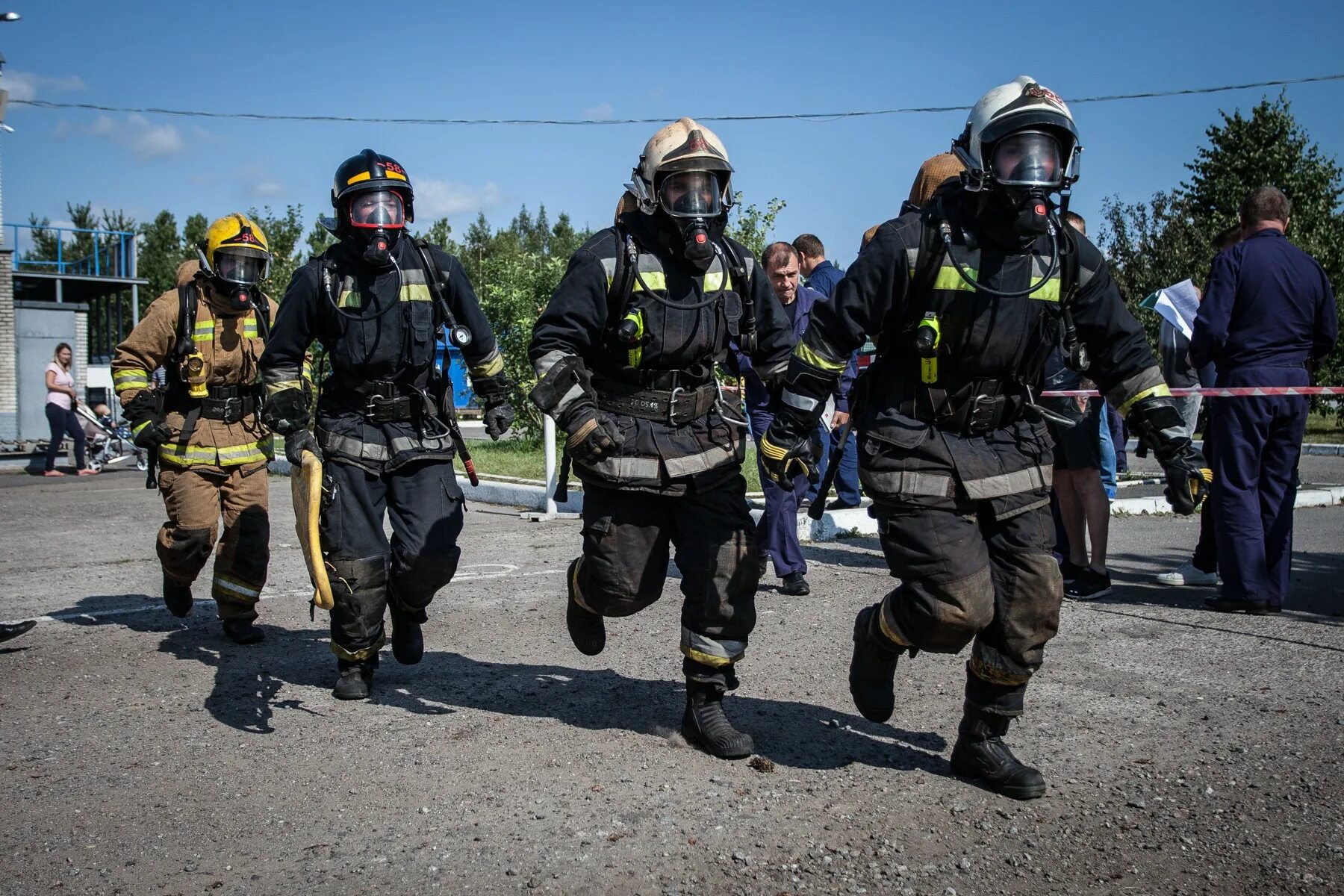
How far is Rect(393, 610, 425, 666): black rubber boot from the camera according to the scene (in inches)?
216

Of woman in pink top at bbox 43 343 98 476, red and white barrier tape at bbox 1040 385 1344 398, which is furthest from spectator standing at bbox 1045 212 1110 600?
woman in pink top at bbox 43 343 98 476

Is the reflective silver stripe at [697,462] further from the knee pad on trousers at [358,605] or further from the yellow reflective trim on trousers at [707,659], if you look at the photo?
the knee pad on trousers at [358,605]

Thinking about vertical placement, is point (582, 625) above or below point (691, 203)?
below

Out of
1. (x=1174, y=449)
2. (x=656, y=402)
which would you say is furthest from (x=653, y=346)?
(x=1174, y=449)

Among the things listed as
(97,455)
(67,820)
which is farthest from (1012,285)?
(97,455)

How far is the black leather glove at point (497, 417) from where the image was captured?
17.6 feet

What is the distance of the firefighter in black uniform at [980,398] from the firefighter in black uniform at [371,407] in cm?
187

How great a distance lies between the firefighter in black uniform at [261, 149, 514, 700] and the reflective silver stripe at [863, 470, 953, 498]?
6.73 feet

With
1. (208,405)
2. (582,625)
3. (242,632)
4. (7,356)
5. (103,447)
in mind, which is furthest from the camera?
(7,356)

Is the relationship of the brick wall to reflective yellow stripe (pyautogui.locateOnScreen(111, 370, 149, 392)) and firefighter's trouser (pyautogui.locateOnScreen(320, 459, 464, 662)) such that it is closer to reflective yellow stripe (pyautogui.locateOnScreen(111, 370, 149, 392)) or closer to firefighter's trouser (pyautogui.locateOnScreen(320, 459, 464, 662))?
reflective yellow stripe (pyautogui.locateOnScreen(111, 370, 149, 392))

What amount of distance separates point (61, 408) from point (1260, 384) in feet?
56.7

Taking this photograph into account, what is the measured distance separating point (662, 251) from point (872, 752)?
6.64 ft

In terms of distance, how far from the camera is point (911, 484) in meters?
3.92

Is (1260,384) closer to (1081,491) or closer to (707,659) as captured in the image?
(1081,491)
